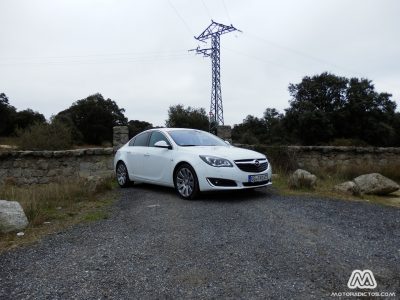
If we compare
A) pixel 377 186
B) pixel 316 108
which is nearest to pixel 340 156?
pixel 377 186

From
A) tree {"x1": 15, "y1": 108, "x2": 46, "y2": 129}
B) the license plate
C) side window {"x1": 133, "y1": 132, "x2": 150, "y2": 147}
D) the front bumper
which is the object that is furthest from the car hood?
tree {"x1": 15, "y1": 108, "x2": 46, "y2": 129}

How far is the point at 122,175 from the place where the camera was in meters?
10.1

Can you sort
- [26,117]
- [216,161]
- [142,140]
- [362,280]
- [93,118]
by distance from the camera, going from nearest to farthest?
[362,280] → [216,161] → [142,140] → [93,118] → [26,117]

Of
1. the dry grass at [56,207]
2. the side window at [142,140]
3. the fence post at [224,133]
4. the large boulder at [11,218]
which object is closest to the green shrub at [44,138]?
the fence post at [224,133]

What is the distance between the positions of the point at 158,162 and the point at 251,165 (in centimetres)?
216

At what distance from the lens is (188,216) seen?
620 centimetres

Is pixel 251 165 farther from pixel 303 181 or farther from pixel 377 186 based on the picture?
pixel 377 186

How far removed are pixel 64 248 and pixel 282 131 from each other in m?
33.7

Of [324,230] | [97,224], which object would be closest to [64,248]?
[97,224]

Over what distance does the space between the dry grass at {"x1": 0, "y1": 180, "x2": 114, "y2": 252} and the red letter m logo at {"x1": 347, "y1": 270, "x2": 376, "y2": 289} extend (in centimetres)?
407

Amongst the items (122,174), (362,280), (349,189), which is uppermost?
(122,174)

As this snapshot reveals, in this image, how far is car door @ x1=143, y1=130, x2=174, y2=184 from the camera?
8.31 metres

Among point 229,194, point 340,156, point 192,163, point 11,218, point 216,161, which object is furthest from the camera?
point 340,156

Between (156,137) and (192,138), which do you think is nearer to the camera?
(192,138)
